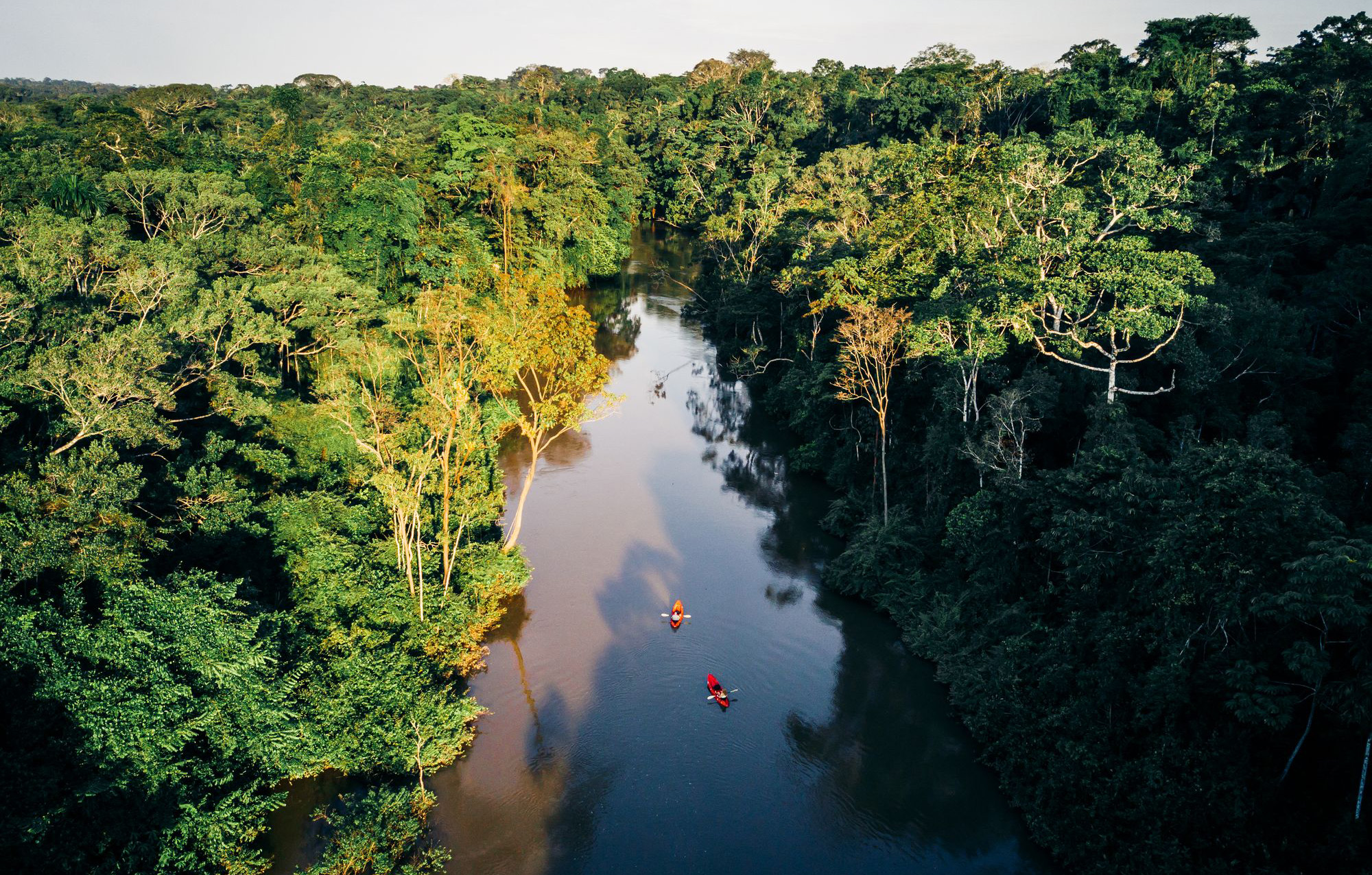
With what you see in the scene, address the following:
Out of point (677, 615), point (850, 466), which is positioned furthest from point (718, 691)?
point (850, 466)

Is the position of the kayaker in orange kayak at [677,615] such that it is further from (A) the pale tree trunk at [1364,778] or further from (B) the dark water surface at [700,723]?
(A) the pale tree trunk at [1364,778]

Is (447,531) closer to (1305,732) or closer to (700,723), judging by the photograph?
(700,723)

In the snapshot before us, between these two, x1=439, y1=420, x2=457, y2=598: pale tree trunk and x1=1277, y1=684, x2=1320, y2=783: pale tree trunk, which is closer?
x1=1277, y1=684, x2=1320, y2=783: pale tree trunk

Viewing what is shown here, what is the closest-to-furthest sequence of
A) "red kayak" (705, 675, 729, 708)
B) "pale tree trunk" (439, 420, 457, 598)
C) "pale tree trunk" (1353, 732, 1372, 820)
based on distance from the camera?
"pale tree trunk" (1353, 732, 1372, 820), "red kayak" (705, 675, 729, 708), "pale tree trunk" (439, 420, 457, 598)

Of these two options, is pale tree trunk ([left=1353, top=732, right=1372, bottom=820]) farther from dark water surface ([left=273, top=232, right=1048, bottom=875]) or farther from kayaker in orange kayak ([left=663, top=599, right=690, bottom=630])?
kayaker in orange kayak ([left=663, top=599, right=690, bottom=630])

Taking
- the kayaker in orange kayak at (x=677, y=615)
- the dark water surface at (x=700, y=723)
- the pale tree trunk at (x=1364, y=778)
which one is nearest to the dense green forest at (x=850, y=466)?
the pale tree trunk at (x=1364, y=778)

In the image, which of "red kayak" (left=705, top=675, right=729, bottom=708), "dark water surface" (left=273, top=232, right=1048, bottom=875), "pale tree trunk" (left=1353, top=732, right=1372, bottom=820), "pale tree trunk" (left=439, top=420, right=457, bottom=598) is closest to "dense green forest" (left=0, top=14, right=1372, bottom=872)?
"pale tree trunk" (left=1353, top=732, right=1372, bottom=820)
